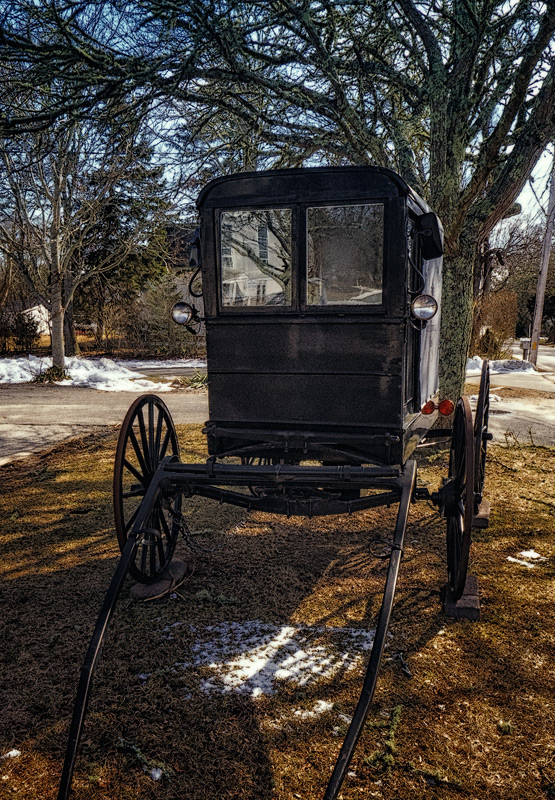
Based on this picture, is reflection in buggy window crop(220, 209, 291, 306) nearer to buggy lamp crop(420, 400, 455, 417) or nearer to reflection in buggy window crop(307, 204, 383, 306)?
reflection in buggy window crop(307, 204, 383, 306)

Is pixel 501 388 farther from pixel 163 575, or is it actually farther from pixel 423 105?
pixel 163 575

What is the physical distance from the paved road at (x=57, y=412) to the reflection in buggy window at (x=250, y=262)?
532 cm

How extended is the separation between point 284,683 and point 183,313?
2308mm

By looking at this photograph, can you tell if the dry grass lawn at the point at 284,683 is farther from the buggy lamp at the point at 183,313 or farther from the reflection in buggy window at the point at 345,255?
the buggy lamp at the point at 183,313

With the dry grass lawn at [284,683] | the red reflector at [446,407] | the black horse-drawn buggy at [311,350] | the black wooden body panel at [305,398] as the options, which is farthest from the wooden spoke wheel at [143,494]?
the red reflector at [446,407]

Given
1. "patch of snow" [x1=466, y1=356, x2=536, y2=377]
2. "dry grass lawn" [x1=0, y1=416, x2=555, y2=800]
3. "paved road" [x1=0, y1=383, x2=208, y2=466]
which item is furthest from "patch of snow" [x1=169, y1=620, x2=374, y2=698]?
"patch of snow" [x1=466, y1=356, x2=536, y2=377]

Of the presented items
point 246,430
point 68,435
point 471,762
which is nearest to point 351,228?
point 246,430

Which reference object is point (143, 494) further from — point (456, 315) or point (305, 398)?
point (456, 315)

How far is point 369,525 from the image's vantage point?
5.50 meters

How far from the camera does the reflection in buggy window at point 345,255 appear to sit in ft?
11.9

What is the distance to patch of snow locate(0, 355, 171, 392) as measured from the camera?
52.6 feet

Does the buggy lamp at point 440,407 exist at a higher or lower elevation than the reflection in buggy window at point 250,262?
lower

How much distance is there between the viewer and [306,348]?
12.5 feet

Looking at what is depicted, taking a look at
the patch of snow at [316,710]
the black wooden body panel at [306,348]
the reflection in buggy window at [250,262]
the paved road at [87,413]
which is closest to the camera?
the patch of snow at [316,710]
